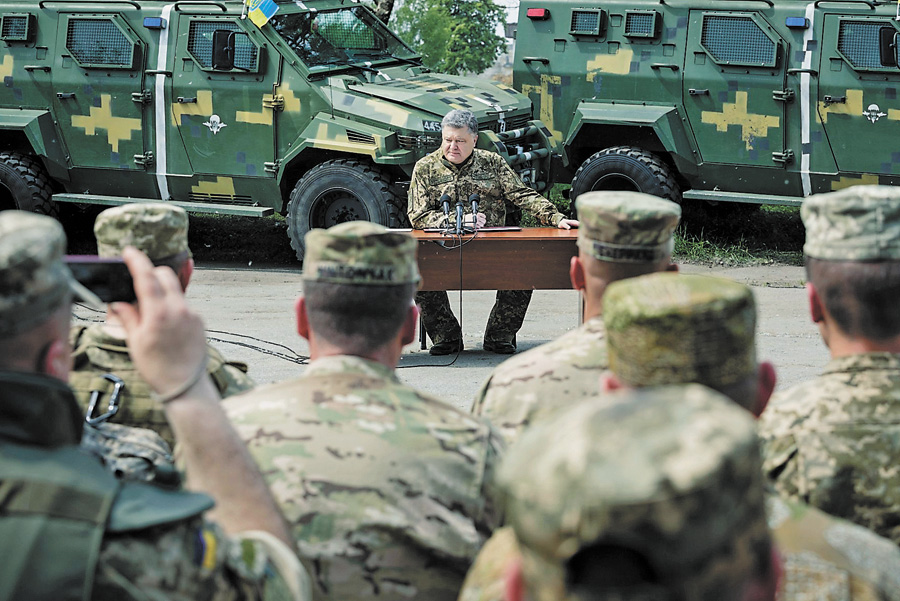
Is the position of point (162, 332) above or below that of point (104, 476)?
above

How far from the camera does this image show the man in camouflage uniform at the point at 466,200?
731 centimetres

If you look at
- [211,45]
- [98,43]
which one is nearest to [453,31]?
[211,45]

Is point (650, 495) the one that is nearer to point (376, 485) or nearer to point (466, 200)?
point (376, 485)

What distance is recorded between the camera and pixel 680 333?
5.48 ft

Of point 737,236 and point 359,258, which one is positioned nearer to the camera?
point 359,258

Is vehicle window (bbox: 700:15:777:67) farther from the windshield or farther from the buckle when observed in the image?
the buckle

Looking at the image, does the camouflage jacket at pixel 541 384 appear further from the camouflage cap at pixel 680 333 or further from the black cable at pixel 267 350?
the black cable at pixel 267 350

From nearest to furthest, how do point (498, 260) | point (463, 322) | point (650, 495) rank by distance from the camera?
point (650, 495) → point (498, 260) → point (463, 322)

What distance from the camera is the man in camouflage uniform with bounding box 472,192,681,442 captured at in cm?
287

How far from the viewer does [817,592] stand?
155cm

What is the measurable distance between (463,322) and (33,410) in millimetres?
7113

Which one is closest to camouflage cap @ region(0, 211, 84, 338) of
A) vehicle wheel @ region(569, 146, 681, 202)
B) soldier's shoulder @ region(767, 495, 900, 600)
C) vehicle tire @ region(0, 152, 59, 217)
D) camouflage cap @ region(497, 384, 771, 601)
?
camouflage cap @ region(497, 384, 771, 601)

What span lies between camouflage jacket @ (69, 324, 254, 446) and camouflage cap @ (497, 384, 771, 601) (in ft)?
6.54

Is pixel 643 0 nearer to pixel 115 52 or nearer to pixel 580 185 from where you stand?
pixel 580 185
